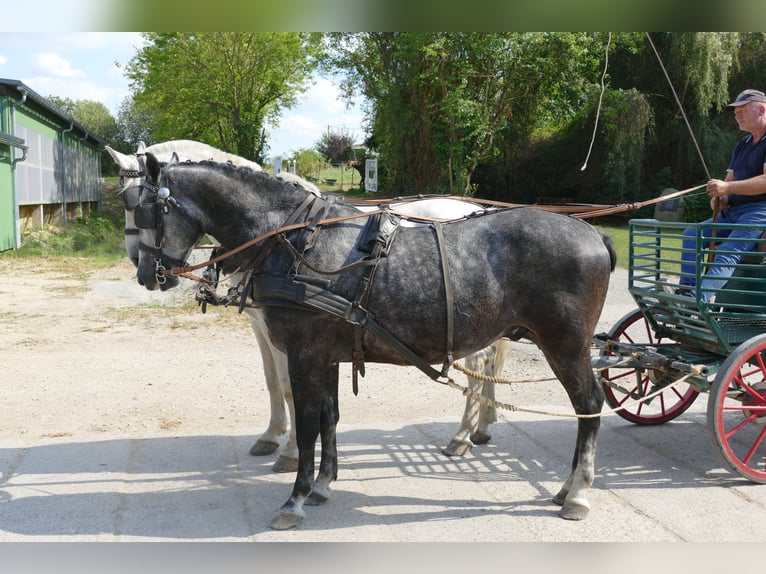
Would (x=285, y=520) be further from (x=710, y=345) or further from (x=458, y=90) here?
(x=458, y=90)

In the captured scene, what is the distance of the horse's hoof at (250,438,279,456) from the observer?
5.22m

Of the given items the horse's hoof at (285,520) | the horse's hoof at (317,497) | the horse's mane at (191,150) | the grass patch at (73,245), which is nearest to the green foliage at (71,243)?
the grass patch at (73,245)

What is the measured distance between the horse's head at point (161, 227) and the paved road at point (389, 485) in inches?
57.5

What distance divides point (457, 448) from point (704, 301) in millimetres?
2073

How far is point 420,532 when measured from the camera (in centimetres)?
395

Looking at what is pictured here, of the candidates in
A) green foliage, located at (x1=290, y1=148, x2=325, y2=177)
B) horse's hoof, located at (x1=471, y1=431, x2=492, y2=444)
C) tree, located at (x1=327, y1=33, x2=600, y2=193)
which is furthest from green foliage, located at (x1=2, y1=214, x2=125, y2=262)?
green foliage, located at (x1=290, y1=148, x2=325, y2=177)

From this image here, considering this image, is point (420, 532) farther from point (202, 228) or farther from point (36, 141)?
point (36, 141)

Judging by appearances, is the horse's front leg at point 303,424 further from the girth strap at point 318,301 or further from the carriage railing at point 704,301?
the carriage railing at point 704,301

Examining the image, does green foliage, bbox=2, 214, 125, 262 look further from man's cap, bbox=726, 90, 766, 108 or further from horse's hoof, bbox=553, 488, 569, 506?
man's cap, bbox=726, 90, 766, 108

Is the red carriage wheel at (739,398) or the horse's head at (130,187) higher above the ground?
the horse's head at (130,187)

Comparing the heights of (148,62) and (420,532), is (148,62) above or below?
above

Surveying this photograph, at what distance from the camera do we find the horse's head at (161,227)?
158 inches

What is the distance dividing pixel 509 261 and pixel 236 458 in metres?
2.61

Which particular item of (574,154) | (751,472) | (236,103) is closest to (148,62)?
(236,103)
